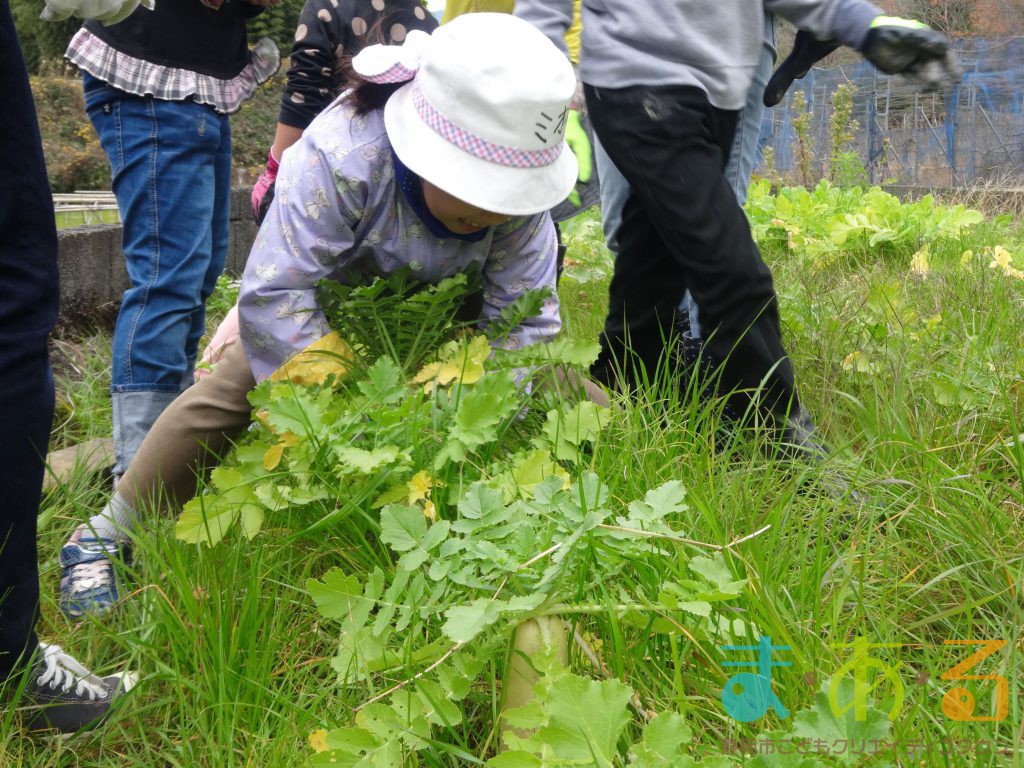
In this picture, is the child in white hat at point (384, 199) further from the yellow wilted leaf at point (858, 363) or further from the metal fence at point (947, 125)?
the metal fence at point (947, 125)

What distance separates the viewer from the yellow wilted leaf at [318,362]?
179 centimetres

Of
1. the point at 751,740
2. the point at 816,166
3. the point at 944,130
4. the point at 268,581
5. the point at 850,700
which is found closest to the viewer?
the point at 850,700

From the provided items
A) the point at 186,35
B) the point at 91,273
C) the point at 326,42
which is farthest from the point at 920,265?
the point at 91,273

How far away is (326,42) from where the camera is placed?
279 centimetres

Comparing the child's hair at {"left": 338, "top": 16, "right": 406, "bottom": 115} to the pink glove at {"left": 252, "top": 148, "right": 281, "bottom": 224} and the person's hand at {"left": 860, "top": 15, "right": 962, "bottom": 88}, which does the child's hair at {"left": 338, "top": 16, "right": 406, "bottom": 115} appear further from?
the person's hand at {"left": 860, "top": 15, "right": 962, "bottom": 88}

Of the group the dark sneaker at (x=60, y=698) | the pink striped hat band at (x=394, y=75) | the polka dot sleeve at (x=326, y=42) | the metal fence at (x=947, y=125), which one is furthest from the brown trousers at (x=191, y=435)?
the metal fence at (x=947, y=125)

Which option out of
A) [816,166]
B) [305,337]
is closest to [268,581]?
[305,337]

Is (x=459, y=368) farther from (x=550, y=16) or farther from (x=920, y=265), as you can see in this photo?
(x=920, y=265)

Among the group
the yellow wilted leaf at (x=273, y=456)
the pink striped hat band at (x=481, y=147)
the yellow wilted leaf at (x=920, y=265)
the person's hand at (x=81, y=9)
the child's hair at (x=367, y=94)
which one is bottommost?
the yellow wilted leaf at (x=920, y=265)

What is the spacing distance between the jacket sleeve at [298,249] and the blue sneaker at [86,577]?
47 cm

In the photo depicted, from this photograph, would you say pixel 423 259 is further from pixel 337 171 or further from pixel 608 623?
pixel 608 623

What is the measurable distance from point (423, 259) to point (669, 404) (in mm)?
626

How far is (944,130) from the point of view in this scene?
38.2 feet

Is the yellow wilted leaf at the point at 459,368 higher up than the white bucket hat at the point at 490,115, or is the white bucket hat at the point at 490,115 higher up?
the white bucket hat at the point at 490,115
